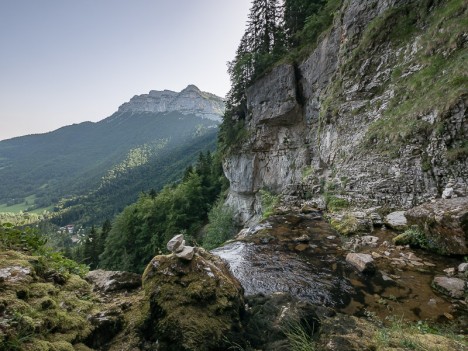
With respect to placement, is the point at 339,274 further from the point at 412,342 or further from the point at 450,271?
the point at 412,342

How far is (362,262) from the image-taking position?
7.07 metres

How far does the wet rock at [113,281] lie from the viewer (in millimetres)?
4883

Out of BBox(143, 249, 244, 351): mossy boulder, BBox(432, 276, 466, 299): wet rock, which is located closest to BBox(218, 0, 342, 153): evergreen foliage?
BBox(432, 276, 466, 299): wet rock

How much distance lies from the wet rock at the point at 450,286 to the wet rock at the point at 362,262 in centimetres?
139

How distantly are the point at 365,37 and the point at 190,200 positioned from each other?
33961 mm

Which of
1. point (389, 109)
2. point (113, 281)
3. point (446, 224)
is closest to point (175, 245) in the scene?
point (113, 281)

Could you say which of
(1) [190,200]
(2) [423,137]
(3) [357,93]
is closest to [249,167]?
(1) [190,200]

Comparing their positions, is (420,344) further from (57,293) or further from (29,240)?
(29,240)

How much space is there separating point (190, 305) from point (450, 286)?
232 inches

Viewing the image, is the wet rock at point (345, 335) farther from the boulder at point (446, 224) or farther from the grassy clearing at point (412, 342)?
the boulder at point (446, 224)

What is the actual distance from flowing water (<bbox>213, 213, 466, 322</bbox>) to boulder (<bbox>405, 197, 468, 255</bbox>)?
0.38 meters

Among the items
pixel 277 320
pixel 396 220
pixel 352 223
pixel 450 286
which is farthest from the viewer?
pixel 352 223

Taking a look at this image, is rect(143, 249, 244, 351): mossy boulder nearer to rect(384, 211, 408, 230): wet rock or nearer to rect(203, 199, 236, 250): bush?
rect(384, 211, 408, 230): wet rock

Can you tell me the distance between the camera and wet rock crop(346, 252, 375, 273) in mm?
6867
